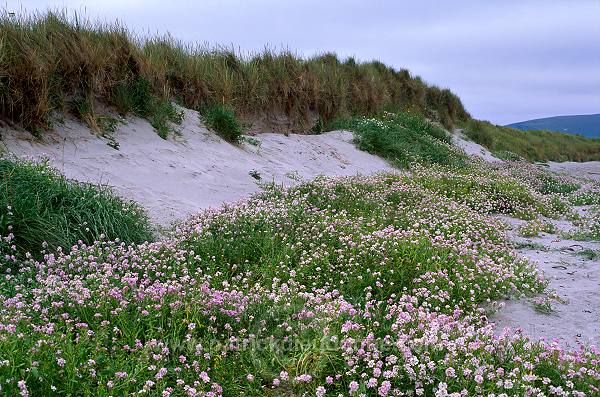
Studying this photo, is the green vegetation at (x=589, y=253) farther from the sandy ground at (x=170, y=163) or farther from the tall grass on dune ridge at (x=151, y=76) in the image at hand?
the tall grass on dune ridge at (x=151, y=76)

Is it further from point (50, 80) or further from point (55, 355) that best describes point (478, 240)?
point (50, 80)

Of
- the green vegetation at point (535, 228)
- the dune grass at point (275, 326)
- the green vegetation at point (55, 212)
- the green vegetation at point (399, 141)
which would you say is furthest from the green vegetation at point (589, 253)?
the green vegetation at point (399, 141)

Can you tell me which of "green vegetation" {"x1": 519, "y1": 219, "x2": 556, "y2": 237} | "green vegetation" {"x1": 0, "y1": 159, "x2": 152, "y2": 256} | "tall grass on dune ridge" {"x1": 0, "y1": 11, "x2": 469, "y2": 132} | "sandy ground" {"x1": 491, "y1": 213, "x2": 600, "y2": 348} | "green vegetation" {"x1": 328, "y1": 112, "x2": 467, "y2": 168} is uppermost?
"tall grass on dune ridge" {"x1": 0, "y1": 11, "x2": 469, "y2": 132}

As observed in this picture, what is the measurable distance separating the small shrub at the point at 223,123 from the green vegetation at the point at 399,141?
449cm

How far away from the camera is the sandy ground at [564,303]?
15.0 feet

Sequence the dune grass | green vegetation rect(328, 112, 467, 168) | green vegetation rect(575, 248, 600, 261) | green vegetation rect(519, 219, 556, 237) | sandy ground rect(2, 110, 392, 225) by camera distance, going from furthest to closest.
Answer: green vegetation rect(328, 112, 467, 168) < green vegetation rect(519, 219, 556, 237) < sandy ground rect(2, 110, 392, 225) < green vegetation rect(575, 248, 600, 261) < the dune grass

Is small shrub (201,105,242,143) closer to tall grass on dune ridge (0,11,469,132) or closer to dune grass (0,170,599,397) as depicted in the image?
tall grass on dune ridge (0,11,469,132)

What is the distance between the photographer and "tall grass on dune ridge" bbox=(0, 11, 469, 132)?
8000 mm

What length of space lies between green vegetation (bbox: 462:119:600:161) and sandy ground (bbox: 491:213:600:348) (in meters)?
18.1

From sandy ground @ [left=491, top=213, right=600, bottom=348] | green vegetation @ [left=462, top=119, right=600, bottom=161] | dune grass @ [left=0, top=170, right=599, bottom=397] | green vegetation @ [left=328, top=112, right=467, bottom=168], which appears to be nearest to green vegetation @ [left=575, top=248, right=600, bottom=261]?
sandy ground @ [left=491, top=213, right=600, bottom=348]

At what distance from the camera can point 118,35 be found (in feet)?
33.1

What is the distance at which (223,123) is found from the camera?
11453 mm

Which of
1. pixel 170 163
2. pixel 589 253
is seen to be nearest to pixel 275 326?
pixel 589 253

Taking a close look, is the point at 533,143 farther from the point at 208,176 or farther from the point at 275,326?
the point at 275,326
